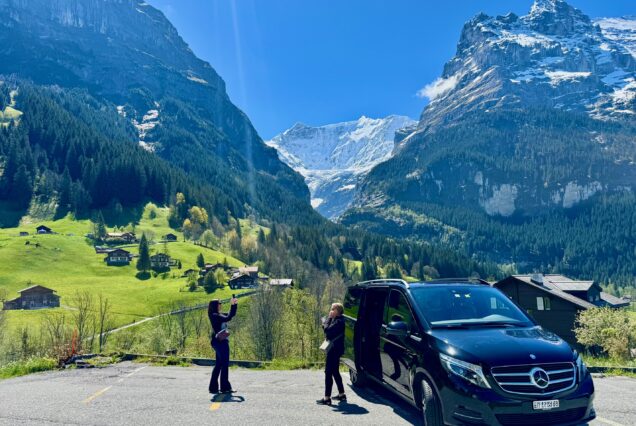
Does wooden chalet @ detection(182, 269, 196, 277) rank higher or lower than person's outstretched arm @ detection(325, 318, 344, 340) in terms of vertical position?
higher

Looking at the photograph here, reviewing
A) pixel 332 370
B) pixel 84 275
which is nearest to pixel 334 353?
pixel 332 370

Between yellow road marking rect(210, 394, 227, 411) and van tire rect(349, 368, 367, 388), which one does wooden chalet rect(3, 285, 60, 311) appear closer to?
yellow road marking rect(210, 394, 227, 411)

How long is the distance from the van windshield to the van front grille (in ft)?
5.32

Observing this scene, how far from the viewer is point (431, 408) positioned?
8.07m

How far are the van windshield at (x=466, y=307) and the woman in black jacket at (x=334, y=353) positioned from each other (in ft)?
8.30

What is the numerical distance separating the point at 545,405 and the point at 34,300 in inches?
4093

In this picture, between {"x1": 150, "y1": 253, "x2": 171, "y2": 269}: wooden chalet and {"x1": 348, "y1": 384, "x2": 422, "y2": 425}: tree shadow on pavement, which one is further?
{"x1": 150, "y1": 253, "x2": 171, "y2": 269}: wooden chalet

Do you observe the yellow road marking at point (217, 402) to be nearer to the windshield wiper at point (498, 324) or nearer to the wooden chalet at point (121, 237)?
the windshield wiper at point (498, 324)

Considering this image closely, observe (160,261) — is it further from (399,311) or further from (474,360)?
(474,360)

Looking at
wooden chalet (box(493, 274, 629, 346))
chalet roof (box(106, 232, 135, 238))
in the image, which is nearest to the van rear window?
wooden chalet (box(493, 274, 629, 346))

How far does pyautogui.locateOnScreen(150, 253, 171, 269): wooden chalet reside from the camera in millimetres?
128125

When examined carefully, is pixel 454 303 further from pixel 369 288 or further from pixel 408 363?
pixel 369 288

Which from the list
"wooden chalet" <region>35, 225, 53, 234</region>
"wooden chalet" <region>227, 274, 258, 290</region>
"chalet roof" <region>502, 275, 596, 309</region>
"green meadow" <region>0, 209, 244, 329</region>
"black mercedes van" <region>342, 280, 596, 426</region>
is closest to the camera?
"black mercedes van" <region>342, 280, 596, 426</region>

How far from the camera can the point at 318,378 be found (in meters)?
15.7
